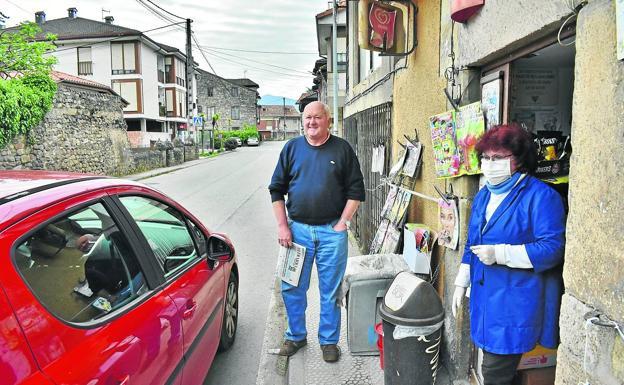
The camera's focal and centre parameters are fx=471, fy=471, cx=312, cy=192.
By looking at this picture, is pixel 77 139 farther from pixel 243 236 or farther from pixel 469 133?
pixel 469 133

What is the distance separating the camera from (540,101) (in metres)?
3.25

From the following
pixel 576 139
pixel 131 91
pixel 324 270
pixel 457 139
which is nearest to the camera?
pixel 576 139

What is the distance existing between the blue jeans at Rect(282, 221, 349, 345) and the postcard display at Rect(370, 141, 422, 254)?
0.88 m

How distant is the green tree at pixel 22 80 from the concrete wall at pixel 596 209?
14692mm

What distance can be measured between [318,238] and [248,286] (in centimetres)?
258

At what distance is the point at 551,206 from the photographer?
2.19m

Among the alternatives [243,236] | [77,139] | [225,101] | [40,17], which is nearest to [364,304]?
[243,236]

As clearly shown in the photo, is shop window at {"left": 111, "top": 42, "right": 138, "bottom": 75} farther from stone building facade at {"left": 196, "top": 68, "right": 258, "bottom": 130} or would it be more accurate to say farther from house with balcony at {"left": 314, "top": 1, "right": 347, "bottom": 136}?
stone building facade at {"left": 196, "top": 68, "right": 258, "bottom": 130}

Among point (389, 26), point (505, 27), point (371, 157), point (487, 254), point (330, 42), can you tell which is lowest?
point (487, 254)

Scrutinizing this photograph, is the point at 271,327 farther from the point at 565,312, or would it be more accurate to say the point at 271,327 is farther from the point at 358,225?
the point at 358,225

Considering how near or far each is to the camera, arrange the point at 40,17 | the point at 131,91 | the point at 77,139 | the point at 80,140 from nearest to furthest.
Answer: the point at 77,139
the point at 80,140
the point at 131,91
the point at 40,17

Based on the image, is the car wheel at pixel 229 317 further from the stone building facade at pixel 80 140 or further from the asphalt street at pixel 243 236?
the stone building facade at pixel 80 140

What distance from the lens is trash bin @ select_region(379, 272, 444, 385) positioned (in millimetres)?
2881

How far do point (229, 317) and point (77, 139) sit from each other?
56.2 ft
